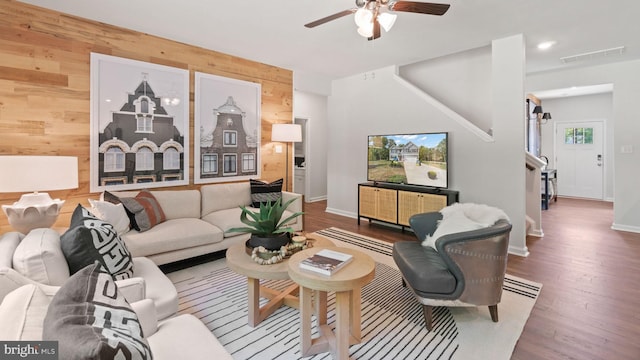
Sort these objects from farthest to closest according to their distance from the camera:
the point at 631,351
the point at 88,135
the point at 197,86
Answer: the point at 197,86 < the point at 88,135 < the point at 631,351

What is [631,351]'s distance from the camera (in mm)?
1928

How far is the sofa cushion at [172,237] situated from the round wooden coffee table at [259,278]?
95cm

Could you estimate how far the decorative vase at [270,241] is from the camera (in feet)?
7.38

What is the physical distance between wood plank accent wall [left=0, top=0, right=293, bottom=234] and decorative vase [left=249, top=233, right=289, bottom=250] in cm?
203

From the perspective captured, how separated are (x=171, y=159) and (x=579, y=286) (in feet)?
15.1

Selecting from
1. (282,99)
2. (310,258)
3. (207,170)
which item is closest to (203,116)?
(207,170)

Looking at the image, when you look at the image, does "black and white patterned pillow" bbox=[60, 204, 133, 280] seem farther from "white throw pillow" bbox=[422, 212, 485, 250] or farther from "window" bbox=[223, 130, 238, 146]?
"window" bbox=[223, 130, 238, 146]

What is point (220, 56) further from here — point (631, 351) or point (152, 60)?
point (631, 351)

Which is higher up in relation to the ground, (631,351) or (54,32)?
(54,32)

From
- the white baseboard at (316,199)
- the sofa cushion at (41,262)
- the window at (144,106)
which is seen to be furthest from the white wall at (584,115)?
the sofa cushion at (41,262)

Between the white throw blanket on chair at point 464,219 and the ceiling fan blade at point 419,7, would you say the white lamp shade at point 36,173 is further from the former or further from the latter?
the white throw blanket on chair at point 464,219

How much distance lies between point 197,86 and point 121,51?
2.91ft

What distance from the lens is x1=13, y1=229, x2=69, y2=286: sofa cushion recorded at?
139cm

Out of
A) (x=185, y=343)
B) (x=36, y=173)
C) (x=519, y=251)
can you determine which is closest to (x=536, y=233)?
(x=519, y=251)
